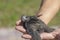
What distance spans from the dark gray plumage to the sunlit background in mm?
2124

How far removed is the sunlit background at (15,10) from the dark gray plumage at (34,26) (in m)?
2.12

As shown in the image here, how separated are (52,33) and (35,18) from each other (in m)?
0.16

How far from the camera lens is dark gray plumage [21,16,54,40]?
6.97 ft

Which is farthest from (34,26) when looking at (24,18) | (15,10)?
(15,10)

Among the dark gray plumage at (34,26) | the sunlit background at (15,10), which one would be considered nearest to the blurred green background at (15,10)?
the sunlit background at (15,10)

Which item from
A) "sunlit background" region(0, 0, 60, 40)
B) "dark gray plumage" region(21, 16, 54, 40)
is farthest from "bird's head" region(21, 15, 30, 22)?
"sunlit background" region(0, 0, 60, 40)

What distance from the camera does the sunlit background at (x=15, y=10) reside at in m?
4.48

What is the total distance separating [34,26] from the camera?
2.18 meters

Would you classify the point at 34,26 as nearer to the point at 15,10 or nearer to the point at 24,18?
the point at 24,18

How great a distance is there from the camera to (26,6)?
499cm

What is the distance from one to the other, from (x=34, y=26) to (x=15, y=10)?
8.85 feet

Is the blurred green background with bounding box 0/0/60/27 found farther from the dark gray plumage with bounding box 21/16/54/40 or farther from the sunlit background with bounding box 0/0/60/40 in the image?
the dark gray plumage with bounding box 21/16/54/40

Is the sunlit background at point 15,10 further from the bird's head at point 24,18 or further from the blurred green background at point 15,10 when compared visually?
the bird's head at point 24,18

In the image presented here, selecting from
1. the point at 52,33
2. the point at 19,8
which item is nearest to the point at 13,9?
the point at 19,8
